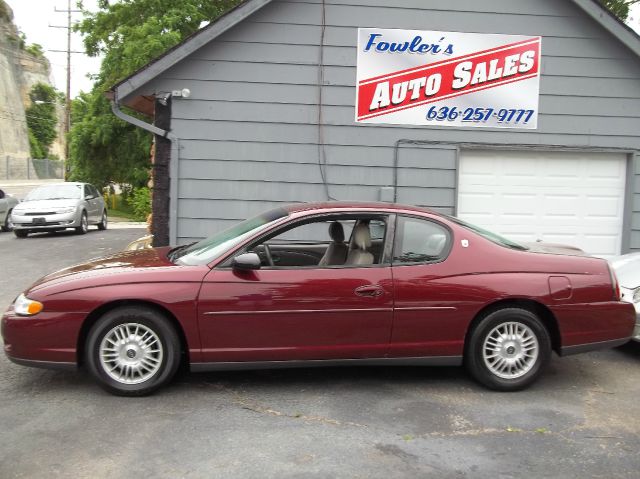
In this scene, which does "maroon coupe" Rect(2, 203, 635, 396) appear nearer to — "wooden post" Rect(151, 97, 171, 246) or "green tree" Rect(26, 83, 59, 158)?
"wooden post" Rect(151, 97, 171, 246)

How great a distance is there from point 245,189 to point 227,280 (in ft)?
12.8

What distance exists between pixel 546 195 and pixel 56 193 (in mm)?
13025

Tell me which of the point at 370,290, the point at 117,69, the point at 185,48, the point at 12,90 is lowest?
the point at 370,290

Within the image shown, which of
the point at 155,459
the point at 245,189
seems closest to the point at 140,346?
the point at 155,459

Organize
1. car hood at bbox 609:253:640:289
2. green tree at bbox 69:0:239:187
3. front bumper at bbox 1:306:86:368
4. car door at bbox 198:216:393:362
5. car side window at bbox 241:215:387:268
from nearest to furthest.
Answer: front bumper at bbox 1:306:86:368 < car door at bbox 198:216:393:362 < car side window at bbox 241:215:387:268 < car hood at bbox 609:253:640:289 < green tree at bbox 69:0:239:187

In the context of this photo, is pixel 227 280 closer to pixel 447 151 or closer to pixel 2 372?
pixel 2 372

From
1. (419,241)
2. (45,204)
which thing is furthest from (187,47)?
(45,204)

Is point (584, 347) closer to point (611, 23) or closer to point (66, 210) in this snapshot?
point (611, 23)

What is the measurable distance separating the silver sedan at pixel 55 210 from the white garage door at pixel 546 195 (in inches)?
433

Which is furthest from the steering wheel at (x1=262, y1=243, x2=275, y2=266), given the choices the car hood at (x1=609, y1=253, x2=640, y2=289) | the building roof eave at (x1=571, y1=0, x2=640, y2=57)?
the building roof eave at (x1=571, y1=0, x2=640, y2=57)

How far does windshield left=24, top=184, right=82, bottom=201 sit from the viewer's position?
1622 cm

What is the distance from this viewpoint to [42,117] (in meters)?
68.1

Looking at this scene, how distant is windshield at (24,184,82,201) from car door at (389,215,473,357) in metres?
13.9

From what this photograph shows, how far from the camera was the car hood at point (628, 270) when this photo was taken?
19.1 ft
